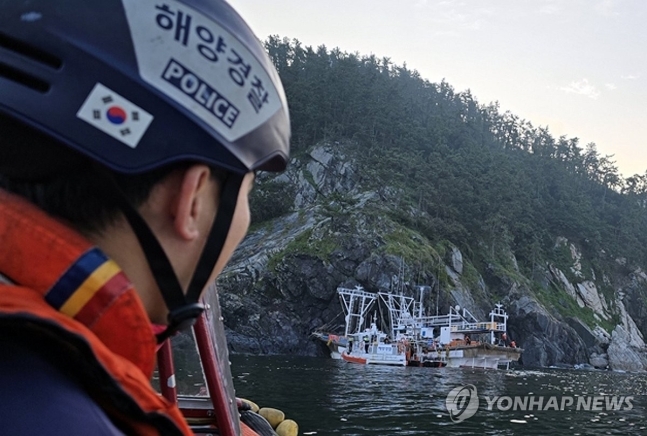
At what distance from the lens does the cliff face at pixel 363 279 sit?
5803 cm

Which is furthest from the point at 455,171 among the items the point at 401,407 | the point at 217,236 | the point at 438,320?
the point at 217,236

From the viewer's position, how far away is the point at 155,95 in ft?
3.64

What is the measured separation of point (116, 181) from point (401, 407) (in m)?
22.3

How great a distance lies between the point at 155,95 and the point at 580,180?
134 m

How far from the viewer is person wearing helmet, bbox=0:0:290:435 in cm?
91

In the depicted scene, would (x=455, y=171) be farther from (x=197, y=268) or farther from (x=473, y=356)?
(x=197, y=268)

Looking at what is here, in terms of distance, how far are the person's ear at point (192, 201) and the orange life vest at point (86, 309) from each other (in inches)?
6.0

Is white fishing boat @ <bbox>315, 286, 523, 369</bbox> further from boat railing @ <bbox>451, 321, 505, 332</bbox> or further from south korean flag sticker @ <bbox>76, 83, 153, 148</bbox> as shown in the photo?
south korean flag sticker @ <bbox>76, 83, 153, 148</bbox>

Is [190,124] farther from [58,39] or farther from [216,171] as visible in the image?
[58,39]

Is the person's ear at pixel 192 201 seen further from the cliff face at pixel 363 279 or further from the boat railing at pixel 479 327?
the cliff face at pixel 363 279

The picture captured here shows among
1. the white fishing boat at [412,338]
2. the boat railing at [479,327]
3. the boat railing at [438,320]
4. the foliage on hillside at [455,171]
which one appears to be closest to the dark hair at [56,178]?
the white fishing boat at [412,338]

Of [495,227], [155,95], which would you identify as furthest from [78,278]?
[495,227]

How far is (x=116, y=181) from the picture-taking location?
3.51ft

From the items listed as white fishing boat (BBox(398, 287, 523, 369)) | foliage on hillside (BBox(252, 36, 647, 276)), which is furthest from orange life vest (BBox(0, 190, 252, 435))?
foliage on hillside (BBox(252, 36, 647, 276))
